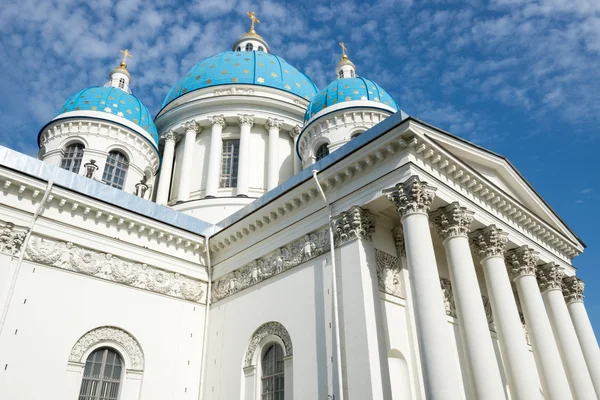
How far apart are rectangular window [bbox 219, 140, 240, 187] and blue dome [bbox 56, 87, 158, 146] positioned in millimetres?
3083

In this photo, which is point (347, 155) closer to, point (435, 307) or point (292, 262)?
point (292, 262)

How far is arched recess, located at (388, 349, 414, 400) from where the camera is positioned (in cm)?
996

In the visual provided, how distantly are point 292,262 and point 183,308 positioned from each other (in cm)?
373

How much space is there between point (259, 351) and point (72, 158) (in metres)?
10.6

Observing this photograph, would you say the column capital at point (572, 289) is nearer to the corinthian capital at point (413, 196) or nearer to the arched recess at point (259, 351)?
the corinthian capital at point (413, 196)

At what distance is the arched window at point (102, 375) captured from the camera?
38.3 ft

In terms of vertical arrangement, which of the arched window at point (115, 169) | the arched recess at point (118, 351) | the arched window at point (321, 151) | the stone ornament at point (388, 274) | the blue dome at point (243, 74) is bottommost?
the arched recess at point (118, 351)

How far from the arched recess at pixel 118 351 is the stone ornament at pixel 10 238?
2.58 m

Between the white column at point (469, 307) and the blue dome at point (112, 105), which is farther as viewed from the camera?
the blue dome at point (112, 105)

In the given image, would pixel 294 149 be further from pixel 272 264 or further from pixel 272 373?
pixel 272 373

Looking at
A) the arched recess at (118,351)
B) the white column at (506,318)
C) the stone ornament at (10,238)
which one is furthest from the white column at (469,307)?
the stone ornament at (10,238)

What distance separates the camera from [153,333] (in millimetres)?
13117

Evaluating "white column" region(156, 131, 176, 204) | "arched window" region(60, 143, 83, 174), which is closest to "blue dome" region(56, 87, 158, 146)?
"arched window" region(60, 143, 83, 174)

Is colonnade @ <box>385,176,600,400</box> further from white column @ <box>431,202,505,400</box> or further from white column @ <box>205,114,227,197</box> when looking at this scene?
white column @ <box>205,114,227,197</box>
